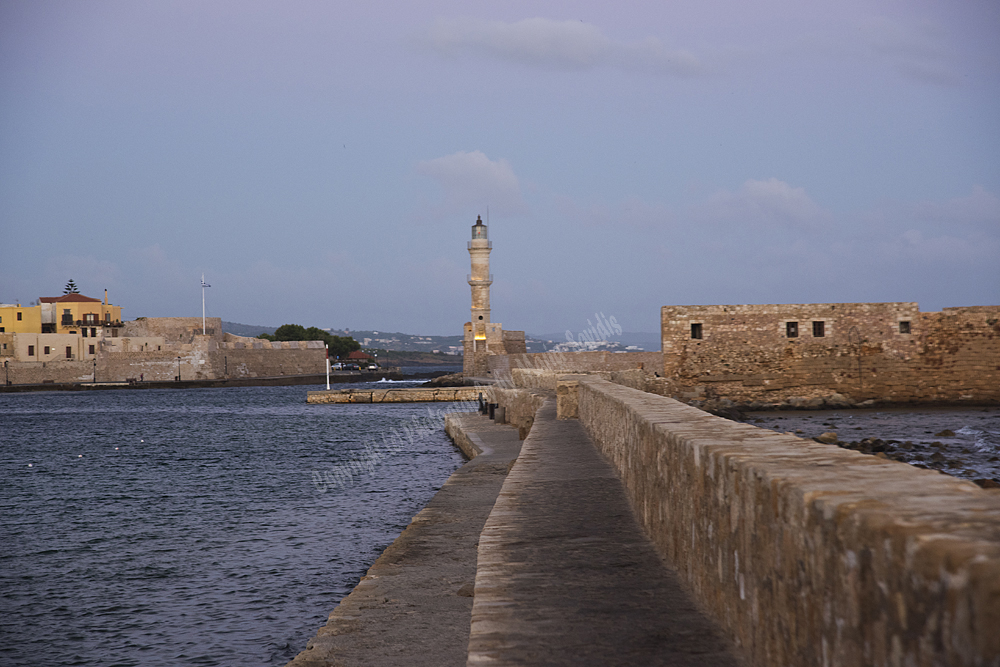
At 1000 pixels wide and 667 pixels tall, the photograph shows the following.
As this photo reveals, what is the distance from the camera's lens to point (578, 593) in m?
3.43

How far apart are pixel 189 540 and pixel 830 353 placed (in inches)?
Result: 894

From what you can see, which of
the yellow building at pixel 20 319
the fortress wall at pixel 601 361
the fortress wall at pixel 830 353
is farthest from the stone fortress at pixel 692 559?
the yellow building at pixel 20 319

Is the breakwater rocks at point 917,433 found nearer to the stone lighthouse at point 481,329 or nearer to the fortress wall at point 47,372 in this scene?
the stone lighthouse at point 481,329

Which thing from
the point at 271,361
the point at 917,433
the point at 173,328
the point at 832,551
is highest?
the point at 173,328

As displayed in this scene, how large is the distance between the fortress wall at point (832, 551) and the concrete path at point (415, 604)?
6.11 ft

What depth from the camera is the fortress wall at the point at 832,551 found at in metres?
1.29

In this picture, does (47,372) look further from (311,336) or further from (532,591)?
(532,591)

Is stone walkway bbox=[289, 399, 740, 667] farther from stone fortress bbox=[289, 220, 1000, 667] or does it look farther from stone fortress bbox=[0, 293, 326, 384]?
stone fortress bbox=[0, 293, 326, 384]

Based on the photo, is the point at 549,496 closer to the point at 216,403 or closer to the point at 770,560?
the point at 770,560

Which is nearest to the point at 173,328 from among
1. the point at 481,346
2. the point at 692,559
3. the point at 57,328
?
the point at 57,328

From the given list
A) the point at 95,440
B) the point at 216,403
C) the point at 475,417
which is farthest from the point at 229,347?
the point at 475,417

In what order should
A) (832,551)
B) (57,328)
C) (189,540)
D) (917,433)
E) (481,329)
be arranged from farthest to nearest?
(57,328), (481,329), (917,433), (189,540), (832,551)

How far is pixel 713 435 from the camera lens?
333 cm

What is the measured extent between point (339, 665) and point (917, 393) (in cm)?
2795
